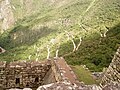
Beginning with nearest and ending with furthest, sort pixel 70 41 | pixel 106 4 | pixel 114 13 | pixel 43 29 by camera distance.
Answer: pixel 70 41 → pixel 114 13 → pixel 106 4 → pixel 43 29

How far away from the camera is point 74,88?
6.31m

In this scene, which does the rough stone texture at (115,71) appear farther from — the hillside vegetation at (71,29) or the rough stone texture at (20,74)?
the hillside vegetation at (71,29)

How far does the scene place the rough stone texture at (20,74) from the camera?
1433cm

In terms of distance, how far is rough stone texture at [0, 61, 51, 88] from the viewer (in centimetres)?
1433

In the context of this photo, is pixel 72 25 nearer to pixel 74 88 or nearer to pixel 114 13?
pixel 114 13

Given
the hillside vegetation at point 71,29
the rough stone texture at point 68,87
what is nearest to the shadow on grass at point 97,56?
the hillside vegetation at point 71,29

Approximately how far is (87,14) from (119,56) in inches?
5986

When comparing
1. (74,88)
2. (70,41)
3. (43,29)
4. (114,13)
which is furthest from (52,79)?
(43,29)

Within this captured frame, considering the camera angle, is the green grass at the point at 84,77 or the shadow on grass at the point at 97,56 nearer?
the green grass at the point at 84,77

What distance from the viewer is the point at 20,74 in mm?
14453

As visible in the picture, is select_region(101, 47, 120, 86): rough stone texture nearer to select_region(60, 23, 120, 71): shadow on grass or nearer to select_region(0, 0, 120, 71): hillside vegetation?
select_region(60, 23, 120, 71): shadow on grass

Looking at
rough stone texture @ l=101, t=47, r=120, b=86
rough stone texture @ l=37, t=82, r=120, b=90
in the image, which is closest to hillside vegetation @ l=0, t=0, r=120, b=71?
rough stone texture @ l=101, t=47, r=120, b=86

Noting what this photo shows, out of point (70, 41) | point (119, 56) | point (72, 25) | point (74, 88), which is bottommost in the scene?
point (74, 88)

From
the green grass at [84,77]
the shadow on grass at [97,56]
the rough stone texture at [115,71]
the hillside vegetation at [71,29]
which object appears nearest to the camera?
the rough stone texture at [115,71]
